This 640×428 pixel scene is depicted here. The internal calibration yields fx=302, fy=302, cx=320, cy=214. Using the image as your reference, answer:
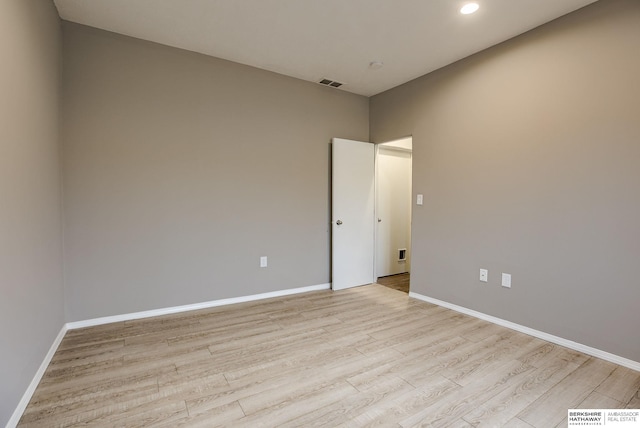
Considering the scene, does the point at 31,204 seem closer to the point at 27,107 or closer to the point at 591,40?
the point at 27,107

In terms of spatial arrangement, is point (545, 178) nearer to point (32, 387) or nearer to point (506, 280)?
point (506, 280)

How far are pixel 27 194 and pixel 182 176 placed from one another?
4.56ft

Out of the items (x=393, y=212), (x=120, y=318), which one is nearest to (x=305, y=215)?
(x=393, y=212)

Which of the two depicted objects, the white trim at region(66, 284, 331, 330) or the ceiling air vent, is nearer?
the white trim at region(66, 284, 331, 330)

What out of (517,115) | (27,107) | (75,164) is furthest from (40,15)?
(517,115)

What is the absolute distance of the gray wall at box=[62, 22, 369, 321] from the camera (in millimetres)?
2764

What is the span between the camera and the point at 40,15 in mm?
2092

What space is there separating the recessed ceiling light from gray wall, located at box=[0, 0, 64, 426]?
9.63 feet

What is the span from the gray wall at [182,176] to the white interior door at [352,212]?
0.20 m

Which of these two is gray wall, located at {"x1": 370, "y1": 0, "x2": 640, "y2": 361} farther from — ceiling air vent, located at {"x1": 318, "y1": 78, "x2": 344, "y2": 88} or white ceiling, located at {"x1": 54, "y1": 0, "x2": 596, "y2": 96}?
ceiling air vent, located at {"x1": 318, "y1": 78, "x2": 344, "y2": 88}

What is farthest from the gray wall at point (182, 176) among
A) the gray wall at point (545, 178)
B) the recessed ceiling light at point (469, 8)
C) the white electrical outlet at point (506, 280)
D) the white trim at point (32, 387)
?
the white electrical outlet at point (506, 280)

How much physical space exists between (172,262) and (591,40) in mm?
4164

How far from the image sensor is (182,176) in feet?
10.4

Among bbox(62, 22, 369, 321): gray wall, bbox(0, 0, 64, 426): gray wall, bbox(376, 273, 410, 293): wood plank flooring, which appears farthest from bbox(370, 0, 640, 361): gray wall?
bbox(0, 0, 64, 426): gray wall
